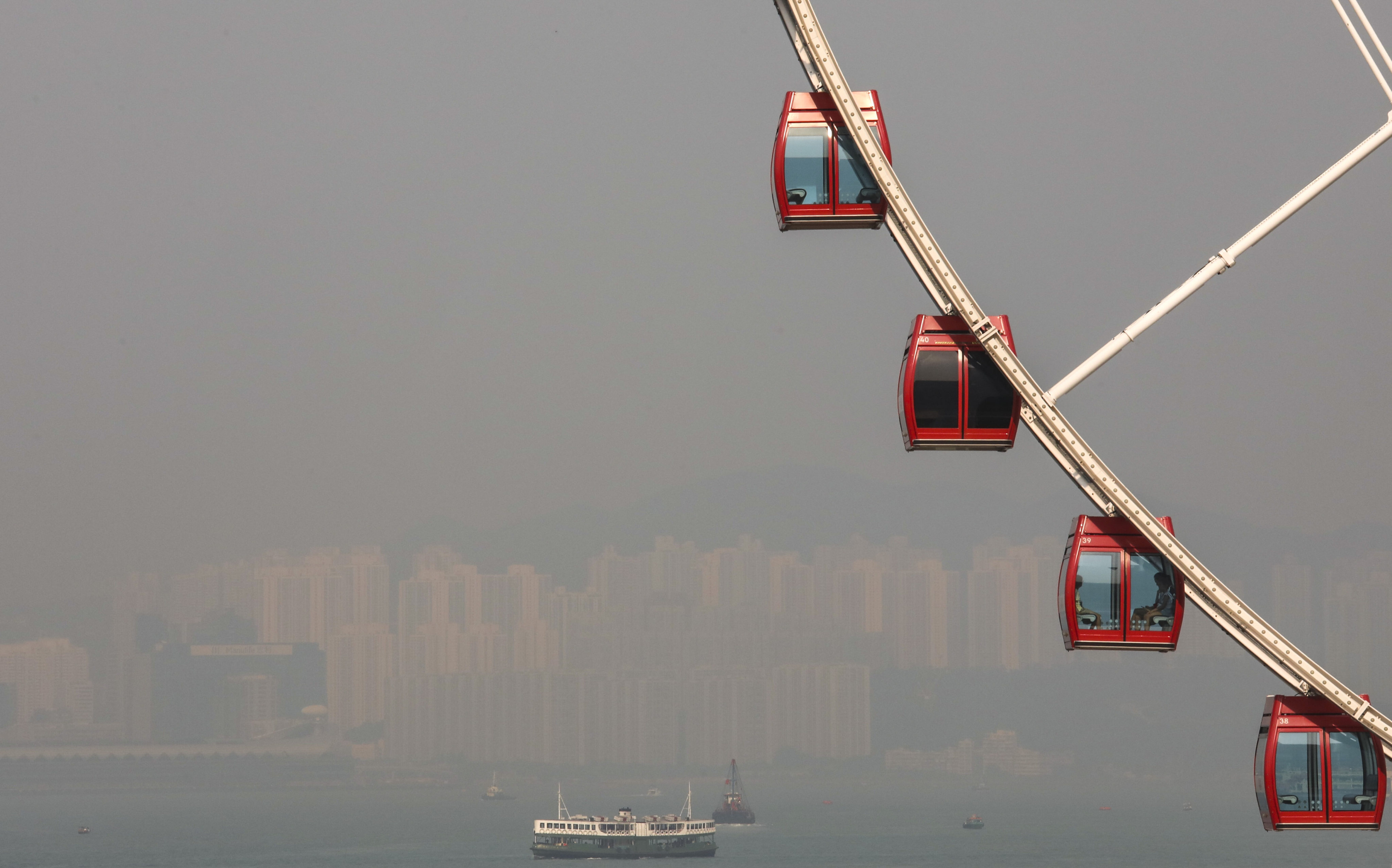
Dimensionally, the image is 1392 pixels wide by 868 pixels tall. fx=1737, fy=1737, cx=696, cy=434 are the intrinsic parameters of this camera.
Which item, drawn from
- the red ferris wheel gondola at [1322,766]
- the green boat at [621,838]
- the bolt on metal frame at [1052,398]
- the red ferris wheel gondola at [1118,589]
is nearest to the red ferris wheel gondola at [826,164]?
the bolt on metal frame at [1052,398]

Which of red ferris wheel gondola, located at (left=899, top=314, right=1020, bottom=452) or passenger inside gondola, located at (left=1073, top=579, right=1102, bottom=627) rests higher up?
red ferris wheel gondola, located at (left=899, top=314, right=1020, bottom=452)

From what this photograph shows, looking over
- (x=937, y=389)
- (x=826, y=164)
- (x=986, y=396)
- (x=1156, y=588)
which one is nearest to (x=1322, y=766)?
(x=1156, y=588)

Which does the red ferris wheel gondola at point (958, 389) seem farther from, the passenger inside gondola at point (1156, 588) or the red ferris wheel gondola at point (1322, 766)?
the red ferris wheel gondola at point (1322, 766)

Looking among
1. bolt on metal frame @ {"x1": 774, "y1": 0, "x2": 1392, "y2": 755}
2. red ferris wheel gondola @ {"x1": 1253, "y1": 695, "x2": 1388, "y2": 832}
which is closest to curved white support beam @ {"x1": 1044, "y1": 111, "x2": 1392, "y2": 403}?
bolt on metal frame @ {"x1": 774, "y1": 0, "x2": 1392, "y2": 755}

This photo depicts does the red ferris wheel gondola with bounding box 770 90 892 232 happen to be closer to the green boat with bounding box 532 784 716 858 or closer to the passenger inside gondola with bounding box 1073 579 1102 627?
the passenger inside gondola with bounding box 1073 579 1102 627

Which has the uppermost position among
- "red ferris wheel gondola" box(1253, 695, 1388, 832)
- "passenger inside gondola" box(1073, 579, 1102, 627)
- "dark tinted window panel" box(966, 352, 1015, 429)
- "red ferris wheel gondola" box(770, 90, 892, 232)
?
"red ferris wheel gondola" box(770, 90, 892, 232)

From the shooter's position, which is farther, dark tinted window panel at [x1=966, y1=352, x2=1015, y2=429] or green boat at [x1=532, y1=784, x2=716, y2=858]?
green boat at [x1=532, y1=784, x2=716, y2=858]

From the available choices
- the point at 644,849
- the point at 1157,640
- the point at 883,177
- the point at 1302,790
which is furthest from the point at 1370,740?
the point at 644,849
